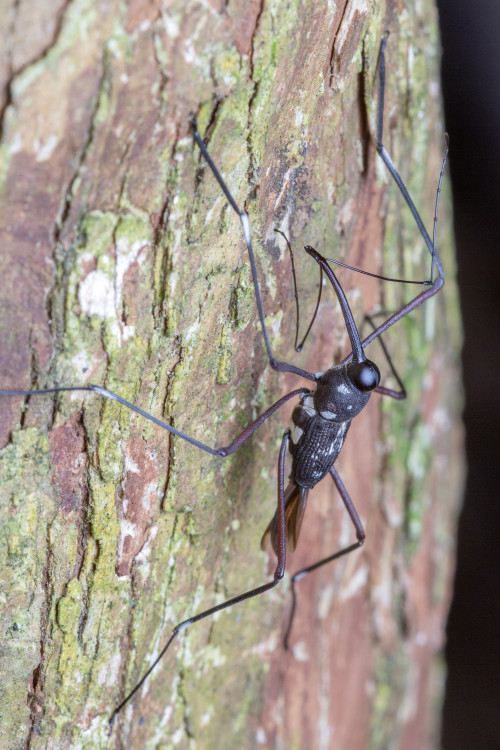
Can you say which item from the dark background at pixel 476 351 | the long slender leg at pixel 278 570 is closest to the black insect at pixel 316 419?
the long slender leg at pixel 278 570

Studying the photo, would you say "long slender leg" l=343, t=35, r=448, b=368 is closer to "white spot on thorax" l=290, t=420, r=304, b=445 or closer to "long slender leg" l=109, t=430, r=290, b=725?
"white spot on thorax" l=290, t=420, r=304, b=445

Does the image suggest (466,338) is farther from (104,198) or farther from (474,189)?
(104,198)

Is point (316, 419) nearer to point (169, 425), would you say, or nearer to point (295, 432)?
point (295, 432)

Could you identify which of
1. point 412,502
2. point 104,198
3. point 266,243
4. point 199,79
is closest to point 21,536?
point 104,198

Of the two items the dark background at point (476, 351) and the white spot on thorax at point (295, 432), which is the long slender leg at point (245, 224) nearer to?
the white spot on thorax at point (295, 432)

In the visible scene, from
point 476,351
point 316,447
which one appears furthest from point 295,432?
point 476,351

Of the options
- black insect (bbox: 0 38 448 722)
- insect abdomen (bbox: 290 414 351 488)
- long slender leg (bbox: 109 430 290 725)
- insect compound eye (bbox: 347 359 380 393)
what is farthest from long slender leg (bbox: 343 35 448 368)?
long slender leg (bbox: 109 430 290 725)
